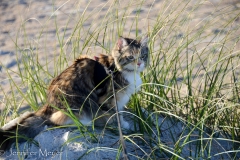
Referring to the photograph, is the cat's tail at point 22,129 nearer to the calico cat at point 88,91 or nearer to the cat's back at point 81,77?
the calico cat at point 88,91

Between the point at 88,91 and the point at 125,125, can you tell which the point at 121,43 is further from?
the point at 125,125

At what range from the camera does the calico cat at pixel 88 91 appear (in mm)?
3107

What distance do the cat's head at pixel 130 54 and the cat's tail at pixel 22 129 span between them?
659mm

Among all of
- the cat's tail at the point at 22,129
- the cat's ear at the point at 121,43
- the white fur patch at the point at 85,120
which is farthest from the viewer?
the cat's ear at the point at 121,43

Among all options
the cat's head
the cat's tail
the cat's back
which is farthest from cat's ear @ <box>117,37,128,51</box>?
the cat's tail

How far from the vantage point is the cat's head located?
3507mm

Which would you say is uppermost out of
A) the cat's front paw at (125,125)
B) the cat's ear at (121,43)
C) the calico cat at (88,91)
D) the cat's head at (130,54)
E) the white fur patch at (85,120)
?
the cat's ear at (121,43)

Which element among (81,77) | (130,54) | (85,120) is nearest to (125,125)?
(85,120)

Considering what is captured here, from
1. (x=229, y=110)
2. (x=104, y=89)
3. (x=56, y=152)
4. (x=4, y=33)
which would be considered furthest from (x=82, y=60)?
(x=4, y=33)

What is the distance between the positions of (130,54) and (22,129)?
0.88 m

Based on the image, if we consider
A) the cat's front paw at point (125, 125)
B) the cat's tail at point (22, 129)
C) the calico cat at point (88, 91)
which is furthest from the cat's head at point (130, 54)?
the cat's tail at point (22, 129)

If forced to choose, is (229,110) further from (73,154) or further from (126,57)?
(73,154)

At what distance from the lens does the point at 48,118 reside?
10.4ft

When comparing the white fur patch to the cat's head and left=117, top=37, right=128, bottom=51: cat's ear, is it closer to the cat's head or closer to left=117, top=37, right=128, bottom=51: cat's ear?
the cat's head
